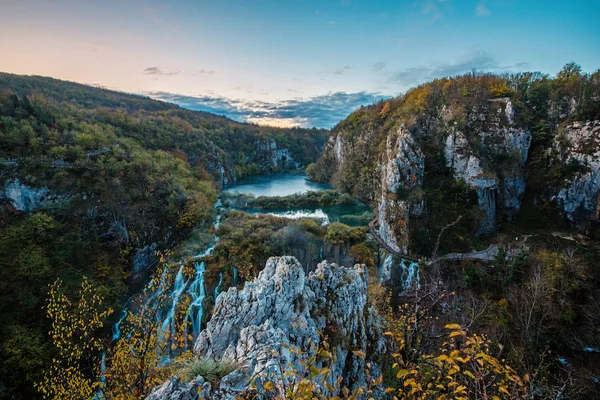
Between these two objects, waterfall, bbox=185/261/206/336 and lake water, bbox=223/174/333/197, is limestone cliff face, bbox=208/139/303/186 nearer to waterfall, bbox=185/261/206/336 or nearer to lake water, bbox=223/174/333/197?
lake water, bbox=223/174/333/197

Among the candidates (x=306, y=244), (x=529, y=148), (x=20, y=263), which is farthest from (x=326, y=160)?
(x=20, y=263)

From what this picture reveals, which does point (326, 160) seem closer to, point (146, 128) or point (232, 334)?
point (146, 128)

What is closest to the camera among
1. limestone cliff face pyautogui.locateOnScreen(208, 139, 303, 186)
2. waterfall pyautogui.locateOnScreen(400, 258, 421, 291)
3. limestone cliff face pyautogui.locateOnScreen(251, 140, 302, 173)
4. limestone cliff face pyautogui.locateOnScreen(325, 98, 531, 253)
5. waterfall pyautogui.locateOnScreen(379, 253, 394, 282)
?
waterfall pyautogui.locateOnScreen(400, 258, 421, 291)

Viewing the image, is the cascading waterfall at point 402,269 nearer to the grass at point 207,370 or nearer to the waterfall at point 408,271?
the waterfall at point 408,271

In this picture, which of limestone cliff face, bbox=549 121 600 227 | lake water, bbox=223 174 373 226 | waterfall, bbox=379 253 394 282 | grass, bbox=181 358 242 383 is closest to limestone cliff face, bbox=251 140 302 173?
lake water, bbox=223 174 373 226

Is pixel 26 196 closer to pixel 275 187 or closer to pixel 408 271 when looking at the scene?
pixel 408 271

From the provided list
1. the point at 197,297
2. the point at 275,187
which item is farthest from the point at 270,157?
the point at 197,297
